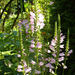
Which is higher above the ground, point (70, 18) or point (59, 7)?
point (59, 7)

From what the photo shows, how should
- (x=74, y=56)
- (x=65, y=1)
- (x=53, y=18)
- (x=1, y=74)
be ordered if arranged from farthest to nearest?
(x=53, y=18) < (x=65, y=1) < (x=74, y=56) < (x=1, y=74)

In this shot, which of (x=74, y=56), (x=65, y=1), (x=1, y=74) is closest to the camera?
(x=1, y=74)

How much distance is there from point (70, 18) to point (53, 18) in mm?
454

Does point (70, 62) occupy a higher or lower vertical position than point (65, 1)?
lower

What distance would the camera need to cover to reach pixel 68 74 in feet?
7.41

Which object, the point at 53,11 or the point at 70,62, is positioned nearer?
the point at 70,62

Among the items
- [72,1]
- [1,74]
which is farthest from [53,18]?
[1,74]

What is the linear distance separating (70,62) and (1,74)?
158 centimetres

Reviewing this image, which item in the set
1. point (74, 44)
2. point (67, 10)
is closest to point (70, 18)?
point (67, 10)

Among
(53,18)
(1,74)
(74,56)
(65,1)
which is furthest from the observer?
(53,18)

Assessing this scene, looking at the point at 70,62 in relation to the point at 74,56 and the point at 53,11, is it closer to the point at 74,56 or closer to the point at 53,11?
the point at 74,56

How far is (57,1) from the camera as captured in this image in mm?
2562

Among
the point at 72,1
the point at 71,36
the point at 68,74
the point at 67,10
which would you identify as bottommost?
the point at 68,74

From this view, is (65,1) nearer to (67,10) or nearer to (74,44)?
(67,10)
